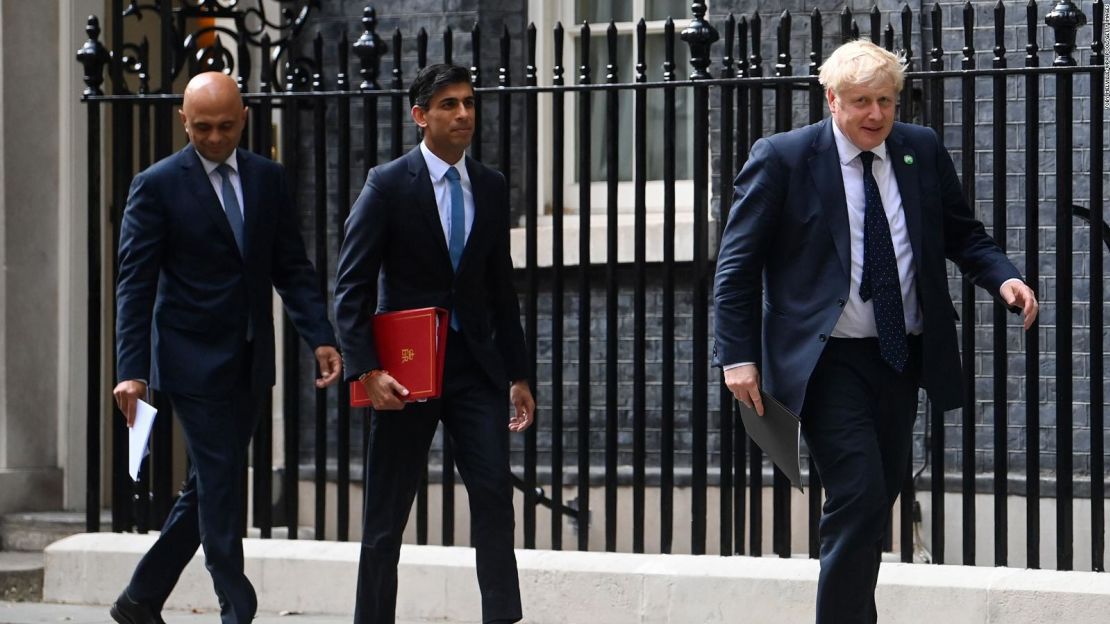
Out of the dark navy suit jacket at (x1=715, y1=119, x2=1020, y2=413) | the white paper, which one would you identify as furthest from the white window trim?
the dark navy suit jacket at (x1=715, y1=119, x2=1020, y2=413)

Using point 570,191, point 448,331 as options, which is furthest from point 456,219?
point 570,191

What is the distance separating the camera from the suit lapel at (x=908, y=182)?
17.1 feet

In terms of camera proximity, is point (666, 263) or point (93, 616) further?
point (93, 616)

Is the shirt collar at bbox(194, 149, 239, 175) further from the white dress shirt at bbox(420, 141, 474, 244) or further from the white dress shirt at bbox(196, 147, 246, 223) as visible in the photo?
the white dress shirt at bbox(420, 141, 474, 244)

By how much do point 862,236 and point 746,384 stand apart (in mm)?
515

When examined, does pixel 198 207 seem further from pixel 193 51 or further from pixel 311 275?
pixel 193 51

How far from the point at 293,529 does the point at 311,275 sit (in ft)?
6.15

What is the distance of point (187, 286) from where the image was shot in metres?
5.99

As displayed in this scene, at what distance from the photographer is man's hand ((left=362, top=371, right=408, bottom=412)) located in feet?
18.6

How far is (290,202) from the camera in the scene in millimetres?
6289

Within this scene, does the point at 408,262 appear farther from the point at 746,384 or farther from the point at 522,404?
the point at 746,384

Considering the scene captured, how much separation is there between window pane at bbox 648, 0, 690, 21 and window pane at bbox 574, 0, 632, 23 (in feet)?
0.34

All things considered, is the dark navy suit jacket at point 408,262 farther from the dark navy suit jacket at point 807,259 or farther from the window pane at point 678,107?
the window pane at point 678,107

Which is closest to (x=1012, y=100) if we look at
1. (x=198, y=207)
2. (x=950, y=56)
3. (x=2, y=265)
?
(x=950, y=56)
